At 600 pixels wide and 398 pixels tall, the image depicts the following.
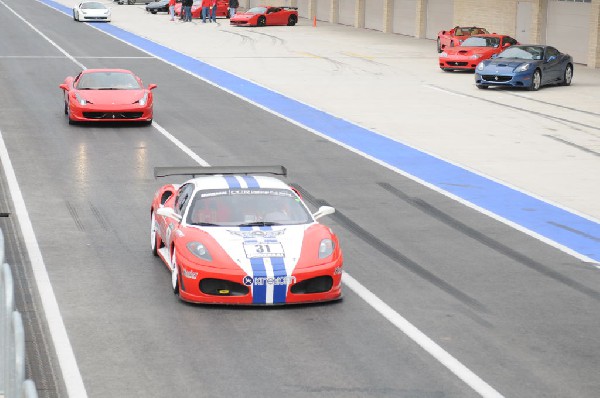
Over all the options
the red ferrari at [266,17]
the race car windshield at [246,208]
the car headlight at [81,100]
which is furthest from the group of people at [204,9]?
the race car windshield at [246,208]

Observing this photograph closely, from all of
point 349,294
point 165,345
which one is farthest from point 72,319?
point 349,294

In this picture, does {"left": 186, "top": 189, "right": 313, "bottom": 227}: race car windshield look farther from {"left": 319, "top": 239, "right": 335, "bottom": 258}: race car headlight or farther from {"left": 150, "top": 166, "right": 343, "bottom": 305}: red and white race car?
{"left": 319, "top": 239, "right": 335, "bottom": 258}: race car headlight

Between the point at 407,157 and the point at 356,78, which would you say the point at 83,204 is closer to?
the point at 407,157

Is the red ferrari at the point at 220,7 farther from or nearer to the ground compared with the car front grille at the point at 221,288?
nearer to the ground

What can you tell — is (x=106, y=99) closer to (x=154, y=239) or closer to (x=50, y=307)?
(x=154, y=239)

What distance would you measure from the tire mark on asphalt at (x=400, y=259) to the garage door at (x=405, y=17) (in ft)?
143

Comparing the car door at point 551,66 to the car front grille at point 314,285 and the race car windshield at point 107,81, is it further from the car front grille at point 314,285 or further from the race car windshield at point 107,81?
the car front grille at point 314,285

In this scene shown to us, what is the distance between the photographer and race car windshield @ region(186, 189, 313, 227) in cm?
1384

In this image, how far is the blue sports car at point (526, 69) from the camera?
3741 centimetres

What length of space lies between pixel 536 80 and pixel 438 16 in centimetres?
2237

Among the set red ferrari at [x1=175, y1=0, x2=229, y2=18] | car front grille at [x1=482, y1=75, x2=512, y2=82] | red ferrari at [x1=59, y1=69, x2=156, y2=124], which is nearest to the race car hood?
red ferrari at [x1=59, y1=69, x2=156, y2=124]

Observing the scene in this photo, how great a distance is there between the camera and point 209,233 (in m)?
13.4

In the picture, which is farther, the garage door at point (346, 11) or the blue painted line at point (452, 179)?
the garage door at point (346, 11)

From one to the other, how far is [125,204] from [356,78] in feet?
73.4
